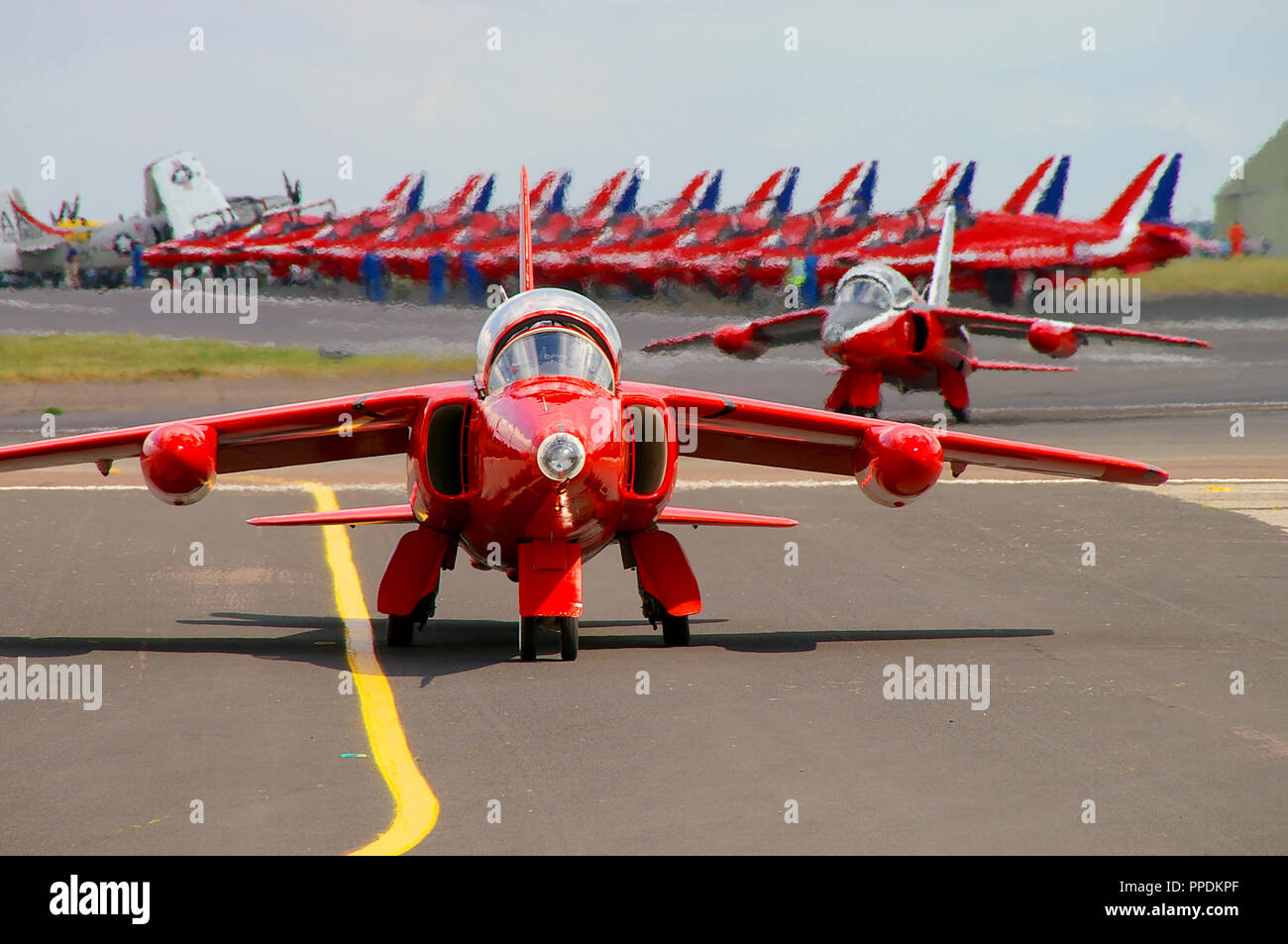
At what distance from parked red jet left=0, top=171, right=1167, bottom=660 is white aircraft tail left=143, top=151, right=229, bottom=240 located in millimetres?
65391

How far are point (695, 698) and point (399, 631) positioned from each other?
3.24m

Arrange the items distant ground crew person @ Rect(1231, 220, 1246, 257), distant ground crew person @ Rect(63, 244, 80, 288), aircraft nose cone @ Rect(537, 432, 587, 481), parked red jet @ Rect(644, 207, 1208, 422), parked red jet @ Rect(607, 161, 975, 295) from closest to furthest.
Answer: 1. aircraft nose cone @ Rect(537, 432, 587, 481)
2. parked red jet @ Rect(644, 207, 1208, 422)
3. distant ground crew person @ Rect(1231, 220, 1246, 257)
4. parked red jet @ Rect(607, 161, 975, 295)
5. distant ground crew person @ Rect(63, 244, 80, 288)

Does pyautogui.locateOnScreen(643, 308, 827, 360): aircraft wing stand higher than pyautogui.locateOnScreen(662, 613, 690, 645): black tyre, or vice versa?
pyautogui.locateOnScreen(643, 308, 827, 360): aircraft wing

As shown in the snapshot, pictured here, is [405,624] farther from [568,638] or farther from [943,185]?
[943,185]

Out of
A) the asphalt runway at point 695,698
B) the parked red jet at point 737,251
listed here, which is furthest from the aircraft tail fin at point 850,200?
the asphalt runway at point 695,698

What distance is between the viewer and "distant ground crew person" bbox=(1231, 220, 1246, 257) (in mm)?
54000

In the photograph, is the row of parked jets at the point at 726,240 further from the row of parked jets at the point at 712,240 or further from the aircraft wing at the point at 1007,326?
the aircraft wing at the point at 1007,326

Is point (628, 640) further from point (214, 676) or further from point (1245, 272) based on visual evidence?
point (1245, 272)

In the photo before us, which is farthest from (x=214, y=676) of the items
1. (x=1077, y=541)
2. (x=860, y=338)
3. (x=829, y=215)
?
(x=829, y=215)

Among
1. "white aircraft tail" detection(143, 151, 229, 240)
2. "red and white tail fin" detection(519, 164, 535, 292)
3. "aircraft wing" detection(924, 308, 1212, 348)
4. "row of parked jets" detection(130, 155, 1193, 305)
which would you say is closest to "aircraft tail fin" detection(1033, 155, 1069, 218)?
"row of parked jets" detection(130, 155, 1193, 305)

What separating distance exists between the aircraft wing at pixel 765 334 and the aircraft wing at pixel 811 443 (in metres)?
30.0

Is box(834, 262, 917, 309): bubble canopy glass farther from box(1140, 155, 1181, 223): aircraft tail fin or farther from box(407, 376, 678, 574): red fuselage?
box(407, 376, 678, 574): red fuselage

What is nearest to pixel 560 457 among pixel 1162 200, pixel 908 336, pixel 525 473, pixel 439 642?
pixel 525 473

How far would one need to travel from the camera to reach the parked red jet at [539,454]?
1207 cm
